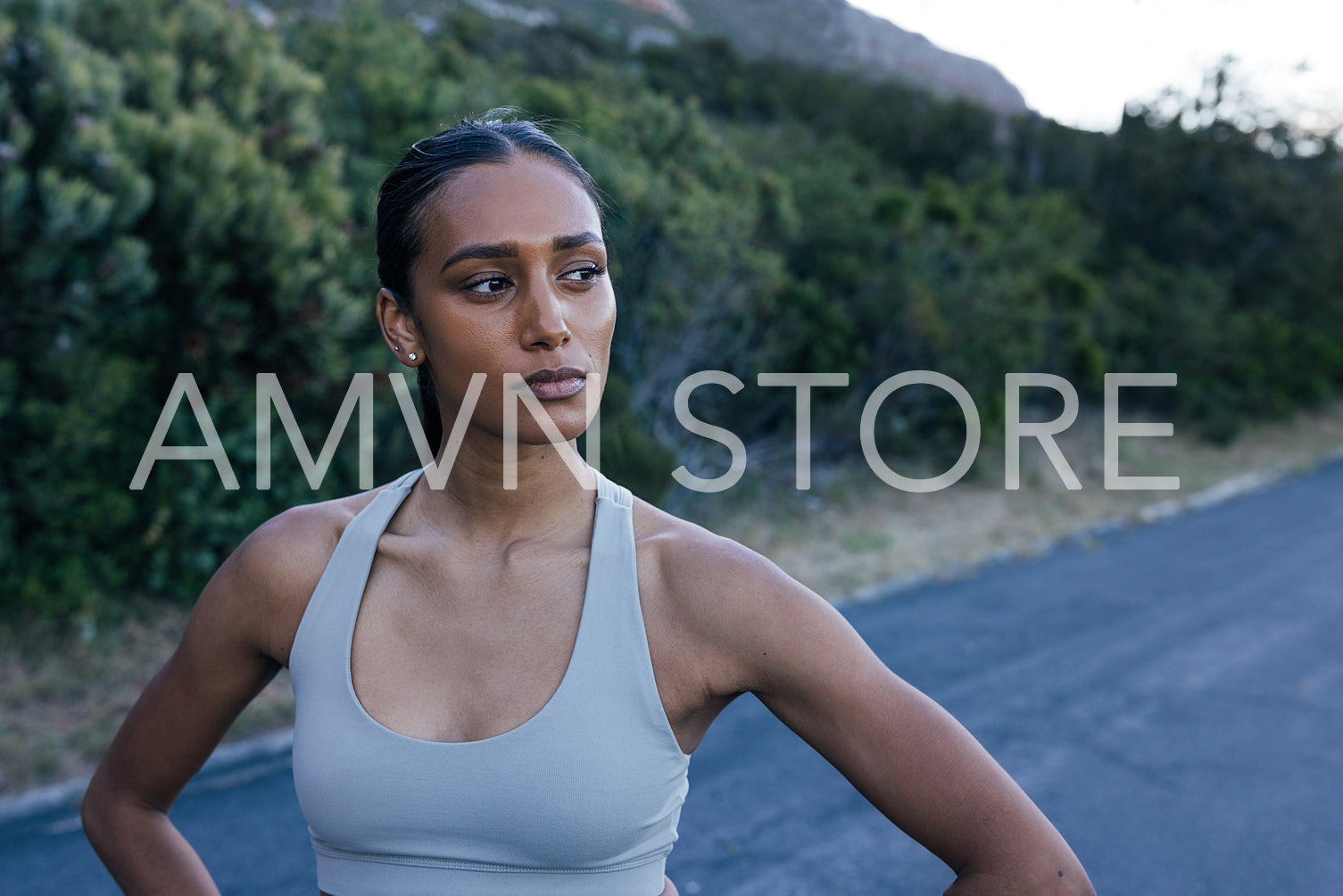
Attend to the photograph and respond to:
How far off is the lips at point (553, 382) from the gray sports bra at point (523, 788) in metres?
0.28

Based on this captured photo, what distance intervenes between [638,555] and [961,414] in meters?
10.5

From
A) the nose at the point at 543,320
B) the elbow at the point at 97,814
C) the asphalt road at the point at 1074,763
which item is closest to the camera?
the nose at the point at 543,320

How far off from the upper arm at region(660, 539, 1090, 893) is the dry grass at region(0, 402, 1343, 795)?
4.10 meters

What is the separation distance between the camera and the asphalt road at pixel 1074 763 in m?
3.96

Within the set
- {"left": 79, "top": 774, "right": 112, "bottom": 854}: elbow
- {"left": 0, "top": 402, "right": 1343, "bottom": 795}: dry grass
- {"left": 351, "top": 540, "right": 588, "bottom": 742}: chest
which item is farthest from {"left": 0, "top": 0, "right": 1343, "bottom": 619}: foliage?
{"left": 79, "top": 774, "right": 112, "bottom": 854}: elbow

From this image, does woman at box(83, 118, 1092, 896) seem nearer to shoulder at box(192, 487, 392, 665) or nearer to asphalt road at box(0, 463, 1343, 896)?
shoulder at box(192, 487, 392, 665)

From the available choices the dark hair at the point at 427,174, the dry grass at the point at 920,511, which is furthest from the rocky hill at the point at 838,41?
the dark hair at the point at 427,174

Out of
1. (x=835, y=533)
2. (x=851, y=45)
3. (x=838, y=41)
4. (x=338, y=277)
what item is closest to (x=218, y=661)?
(x=338, y=277)

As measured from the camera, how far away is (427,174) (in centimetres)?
153

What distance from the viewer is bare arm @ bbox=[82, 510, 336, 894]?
1600 millimetres

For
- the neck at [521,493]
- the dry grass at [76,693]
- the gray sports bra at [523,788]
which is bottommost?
the dry grass at [76,693]

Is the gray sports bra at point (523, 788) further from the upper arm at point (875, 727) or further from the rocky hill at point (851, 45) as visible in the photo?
the rocky hill at point (851, 45)

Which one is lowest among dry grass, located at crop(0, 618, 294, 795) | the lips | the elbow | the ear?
dry grass, located at crop(0, 618, 294, 795)

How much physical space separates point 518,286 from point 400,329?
0.84 ft
